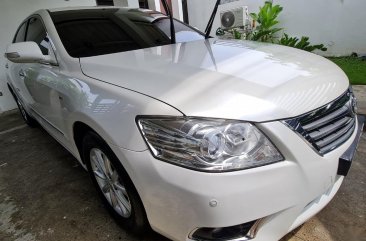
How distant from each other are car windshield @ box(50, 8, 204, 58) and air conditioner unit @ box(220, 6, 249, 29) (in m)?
4.45

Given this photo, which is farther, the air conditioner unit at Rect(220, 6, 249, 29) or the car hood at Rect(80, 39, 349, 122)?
the air conditioner unit at Rect(220, 6, 249, 29)

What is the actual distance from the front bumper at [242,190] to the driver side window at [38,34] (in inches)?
59.9

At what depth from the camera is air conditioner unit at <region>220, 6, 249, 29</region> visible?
6.81 metres

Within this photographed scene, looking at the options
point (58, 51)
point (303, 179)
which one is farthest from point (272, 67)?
point (58, 51)

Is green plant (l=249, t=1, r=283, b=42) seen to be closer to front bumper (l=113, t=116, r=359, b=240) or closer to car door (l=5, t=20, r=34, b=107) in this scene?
car door (l=5, t=20, r=34, b=107)

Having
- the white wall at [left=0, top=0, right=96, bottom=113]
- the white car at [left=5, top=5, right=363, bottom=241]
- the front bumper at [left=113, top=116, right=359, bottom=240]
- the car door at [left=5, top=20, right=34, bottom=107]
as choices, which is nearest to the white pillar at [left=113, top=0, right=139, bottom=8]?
the white wall at [left=0, top=0, right=96, bottom=113]

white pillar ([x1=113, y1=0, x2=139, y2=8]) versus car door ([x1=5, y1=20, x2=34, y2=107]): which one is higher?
white pillar ([x1=113, y1=0, x2=139, y2=8])

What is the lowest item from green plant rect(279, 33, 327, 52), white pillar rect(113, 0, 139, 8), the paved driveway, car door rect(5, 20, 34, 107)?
the paved driveway

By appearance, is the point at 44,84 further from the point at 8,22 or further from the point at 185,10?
the point at 185,10

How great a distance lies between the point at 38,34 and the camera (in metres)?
2.62

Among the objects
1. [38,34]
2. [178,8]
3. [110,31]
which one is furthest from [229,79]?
[178,8]

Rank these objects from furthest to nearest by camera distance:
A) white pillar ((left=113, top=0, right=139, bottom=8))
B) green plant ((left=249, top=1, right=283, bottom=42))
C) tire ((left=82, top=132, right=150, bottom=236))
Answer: white pillar ((left=113, top=0, right=139, bottom=8))
green plant ((left=249, top=1, right=283, bottom=42))
tire ((left=82, top=132, right=150, bottom=236))

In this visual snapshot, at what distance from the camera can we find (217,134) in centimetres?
120

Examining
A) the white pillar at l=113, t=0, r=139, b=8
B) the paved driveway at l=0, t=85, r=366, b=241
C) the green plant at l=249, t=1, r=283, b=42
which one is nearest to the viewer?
the paved driveway at l=0, t=85, r=366, b=241
